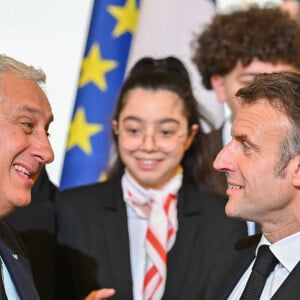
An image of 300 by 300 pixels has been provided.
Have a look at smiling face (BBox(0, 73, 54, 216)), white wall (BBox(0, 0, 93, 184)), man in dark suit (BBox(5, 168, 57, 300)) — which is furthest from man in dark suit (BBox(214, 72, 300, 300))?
white wall (BBox(0, 0, 93, 184))

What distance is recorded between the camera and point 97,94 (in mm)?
3900

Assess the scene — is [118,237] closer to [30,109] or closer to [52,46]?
[30,109]

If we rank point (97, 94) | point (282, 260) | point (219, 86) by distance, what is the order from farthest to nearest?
point (97, 94), point (219, 86), point (282, 260)

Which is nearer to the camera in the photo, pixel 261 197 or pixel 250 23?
pixel 261 197

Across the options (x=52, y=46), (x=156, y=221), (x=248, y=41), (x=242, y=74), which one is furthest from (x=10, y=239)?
(x=52, y=46)

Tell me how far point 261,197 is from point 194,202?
0.87 metres

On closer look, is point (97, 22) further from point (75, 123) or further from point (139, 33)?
point (75, 123)

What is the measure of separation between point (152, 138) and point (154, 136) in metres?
0.02

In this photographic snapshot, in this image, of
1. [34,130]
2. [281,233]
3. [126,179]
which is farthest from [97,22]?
[281,233]

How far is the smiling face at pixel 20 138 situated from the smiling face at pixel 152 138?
31.1 inches

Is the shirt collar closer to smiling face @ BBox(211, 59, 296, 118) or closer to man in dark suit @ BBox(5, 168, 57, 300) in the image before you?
man in dark suit @ BBox(5, 168, 57, 300)

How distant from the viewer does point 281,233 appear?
2262 mm

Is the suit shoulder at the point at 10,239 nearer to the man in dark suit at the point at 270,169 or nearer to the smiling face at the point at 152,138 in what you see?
the man in dark suit at the point at 270,169

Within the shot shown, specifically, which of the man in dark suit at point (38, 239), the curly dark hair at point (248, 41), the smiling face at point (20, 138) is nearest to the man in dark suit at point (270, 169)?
the smiling face at point (20, 138)
